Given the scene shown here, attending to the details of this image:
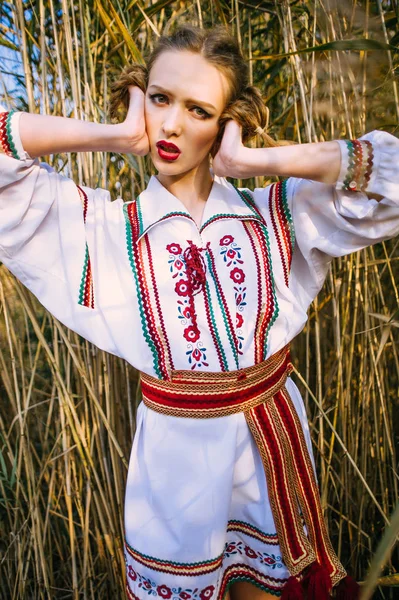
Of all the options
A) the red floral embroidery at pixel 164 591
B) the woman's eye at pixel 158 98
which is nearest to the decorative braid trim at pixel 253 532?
the red floral embroidery at pixel 164 591

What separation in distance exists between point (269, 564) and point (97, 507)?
0.49m

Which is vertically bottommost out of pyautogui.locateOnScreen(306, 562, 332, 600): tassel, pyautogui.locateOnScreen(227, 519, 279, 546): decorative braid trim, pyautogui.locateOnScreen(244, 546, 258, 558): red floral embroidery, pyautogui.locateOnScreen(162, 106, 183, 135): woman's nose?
pyautogui.locateOnScreen(306, 562, 332, 600): tassel

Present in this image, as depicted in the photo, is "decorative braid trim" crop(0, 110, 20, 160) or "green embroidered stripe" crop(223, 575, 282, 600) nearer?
"decorative braid trim" crop(0, 110, 20, 160)

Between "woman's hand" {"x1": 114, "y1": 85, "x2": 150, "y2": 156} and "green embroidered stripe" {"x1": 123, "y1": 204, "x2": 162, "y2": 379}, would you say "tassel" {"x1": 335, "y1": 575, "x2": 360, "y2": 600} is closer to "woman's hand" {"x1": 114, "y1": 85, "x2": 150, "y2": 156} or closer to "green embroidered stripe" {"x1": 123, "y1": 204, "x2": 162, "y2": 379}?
"green embroidered stripe" {"x1": 123, "y1": 204, "x2": 162, "y2": 379}

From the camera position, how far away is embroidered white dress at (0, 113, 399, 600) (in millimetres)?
871

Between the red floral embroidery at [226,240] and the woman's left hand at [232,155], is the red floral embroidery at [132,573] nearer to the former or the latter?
the red floral embroidery at [226,240]

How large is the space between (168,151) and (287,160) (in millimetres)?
199

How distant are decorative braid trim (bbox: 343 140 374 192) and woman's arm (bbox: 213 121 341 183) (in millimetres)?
21

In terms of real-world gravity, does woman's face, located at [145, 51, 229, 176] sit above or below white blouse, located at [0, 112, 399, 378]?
above

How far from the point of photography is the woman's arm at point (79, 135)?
2.73 ft

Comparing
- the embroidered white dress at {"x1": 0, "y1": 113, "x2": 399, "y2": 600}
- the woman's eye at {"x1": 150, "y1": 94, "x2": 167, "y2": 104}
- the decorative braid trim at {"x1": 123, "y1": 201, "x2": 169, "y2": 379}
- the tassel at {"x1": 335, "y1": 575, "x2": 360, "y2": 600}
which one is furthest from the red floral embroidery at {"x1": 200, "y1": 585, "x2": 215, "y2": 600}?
the woman's eye at {"x1": 150, "y1": 94, "x2": 167, "y2": 104}

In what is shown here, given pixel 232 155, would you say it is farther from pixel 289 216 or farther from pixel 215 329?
pixel 215 329

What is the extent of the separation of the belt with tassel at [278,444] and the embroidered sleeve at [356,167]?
325 mm

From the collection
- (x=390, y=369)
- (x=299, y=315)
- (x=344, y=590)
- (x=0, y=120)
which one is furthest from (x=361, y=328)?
(x=0, y=120)
